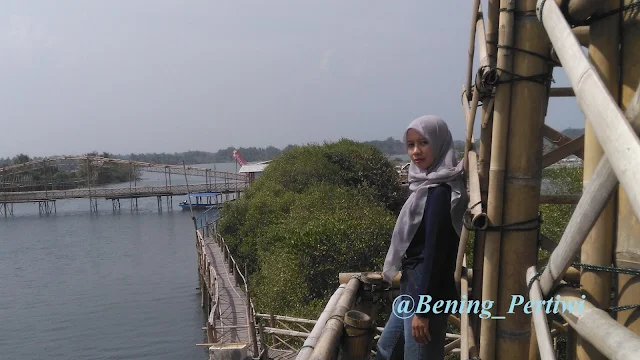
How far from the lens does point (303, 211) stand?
16312 millimetres

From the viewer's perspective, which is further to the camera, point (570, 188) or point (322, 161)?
point (322, 161)

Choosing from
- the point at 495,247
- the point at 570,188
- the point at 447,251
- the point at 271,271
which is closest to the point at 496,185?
the point at 495,247

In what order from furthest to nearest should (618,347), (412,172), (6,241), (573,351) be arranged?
(6,241), (412,172), (573,351), (618,347)

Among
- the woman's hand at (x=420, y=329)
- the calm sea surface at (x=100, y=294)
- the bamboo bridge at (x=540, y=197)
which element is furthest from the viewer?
the calm sea surface at (x=100, y=294)

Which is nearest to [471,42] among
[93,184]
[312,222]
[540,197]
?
[540,197]

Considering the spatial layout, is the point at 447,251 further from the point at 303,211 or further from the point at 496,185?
the point at 303,211

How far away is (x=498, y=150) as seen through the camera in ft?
7.43

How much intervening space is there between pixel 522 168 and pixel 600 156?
2.14ft

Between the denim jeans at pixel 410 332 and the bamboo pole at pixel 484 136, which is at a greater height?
the bamboo pole at pixel 484 136

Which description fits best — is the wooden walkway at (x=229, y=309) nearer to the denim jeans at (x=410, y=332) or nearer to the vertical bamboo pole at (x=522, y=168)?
the denim jeans at (x=410, y=332)

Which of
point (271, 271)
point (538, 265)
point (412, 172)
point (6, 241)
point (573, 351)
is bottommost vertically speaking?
point (6, 241)

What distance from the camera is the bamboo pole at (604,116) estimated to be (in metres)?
0.94

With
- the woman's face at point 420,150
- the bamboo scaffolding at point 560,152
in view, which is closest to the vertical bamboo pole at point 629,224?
the bamboo scaffolding at point 560,152

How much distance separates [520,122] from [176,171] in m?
56.3
